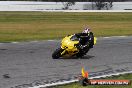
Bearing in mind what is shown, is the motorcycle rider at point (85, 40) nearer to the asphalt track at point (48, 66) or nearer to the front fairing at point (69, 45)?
the front fairing at point (69, 45)

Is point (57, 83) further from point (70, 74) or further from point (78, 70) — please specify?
point (78, 70)

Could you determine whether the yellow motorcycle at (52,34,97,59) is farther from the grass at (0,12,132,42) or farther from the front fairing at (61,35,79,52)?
the grass at (0,12,132,42)


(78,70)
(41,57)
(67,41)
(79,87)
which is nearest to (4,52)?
(41,57)

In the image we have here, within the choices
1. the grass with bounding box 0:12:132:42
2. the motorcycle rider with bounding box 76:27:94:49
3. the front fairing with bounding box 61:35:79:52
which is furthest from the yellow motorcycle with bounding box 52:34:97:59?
the grass with bounding box 0:12:132:42

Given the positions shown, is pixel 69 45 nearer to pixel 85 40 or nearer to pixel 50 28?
pixel 85 40

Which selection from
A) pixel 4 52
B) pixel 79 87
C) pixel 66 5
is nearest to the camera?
pixel 79 87

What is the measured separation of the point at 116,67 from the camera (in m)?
13.4

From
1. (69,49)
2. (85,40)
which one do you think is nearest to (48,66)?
(69,49)

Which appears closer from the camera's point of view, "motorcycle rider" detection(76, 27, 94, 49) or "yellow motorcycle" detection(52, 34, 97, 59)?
"yellow motorcycle" detection(52, 34, 97, 59)

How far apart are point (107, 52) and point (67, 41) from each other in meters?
3.30

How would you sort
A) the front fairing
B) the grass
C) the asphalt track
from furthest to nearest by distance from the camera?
1. the grass
2. the front fairing
3. the asphalt track

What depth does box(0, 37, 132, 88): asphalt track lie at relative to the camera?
1080 cm

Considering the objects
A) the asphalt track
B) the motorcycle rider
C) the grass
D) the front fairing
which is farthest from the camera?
the grass

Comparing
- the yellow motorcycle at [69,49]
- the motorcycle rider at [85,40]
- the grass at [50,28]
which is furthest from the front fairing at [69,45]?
the grass at [50,28]
